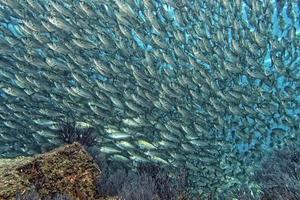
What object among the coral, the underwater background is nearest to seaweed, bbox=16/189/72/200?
the coral

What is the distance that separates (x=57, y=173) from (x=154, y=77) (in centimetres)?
525

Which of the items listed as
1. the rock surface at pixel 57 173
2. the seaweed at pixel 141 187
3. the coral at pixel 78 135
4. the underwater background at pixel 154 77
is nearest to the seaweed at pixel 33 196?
the rock surface at pixel 57 173

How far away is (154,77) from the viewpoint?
9328 millimetres

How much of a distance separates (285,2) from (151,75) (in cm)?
357

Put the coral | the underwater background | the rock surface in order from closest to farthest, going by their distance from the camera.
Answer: the rock surface
the coral
the underwater background

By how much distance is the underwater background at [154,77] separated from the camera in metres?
9.19

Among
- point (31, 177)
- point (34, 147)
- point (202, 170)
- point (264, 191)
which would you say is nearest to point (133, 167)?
point (202, 170)

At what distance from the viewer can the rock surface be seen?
4.16 m

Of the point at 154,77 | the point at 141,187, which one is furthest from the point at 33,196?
the point at 154,77

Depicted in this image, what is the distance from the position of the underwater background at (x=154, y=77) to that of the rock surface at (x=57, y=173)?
15.4 feet

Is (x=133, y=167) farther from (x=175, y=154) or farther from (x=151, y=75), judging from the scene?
(x=151, y=75)

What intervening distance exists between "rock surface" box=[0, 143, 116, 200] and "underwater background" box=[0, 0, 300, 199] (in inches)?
185

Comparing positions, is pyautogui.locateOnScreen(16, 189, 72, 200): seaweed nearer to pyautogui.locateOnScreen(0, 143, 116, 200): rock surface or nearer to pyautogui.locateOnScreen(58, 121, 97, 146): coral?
pyautogui.locateOnScreen(0, 143, 116, 200): rock surface

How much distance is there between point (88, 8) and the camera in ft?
29.7
